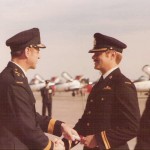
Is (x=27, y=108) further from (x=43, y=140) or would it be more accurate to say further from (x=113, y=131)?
(x=113, y=131)

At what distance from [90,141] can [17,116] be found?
912 millimetres

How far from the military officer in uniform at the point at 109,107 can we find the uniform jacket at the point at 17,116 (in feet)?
2.09

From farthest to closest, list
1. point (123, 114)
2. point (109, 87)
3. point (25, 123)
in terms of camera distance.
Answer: point (109, 87), point (123, 114), point (25, 123)

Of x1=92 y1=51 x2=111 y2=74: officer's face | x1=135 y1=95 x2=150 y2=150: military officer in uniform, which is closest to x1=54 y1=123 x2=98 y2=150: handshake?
x1=135 y1=95 x2=150 y2=150: military officer in uniform

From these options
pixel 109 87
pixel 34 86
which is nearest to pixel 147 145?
pixel 109 87

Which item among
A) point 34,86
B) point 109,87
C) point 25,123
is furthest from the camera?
point 34,86

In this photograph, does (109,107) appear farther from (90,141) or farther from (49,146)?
(49,146)

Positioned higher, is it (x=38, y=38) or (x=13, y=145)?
(x=38, y=38)

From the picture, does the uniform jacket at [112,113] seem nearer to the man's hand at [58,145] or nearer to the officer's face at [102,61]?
the officer's face at [102,61]

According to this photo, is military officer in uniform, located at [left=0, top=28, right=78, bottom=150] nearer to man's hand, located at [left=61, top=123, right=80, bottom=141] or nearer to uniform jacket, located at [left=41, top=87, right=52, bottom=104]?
man's hand, located at [left=61, top=123, right=80, bottom=141]

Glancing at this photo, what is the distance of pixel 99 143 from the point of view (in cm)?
463

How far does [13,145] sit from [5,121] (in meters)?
0.24

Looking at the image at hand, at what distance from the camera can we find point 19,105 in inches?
164

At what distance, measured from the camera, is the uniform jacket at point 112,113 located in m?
4.52
